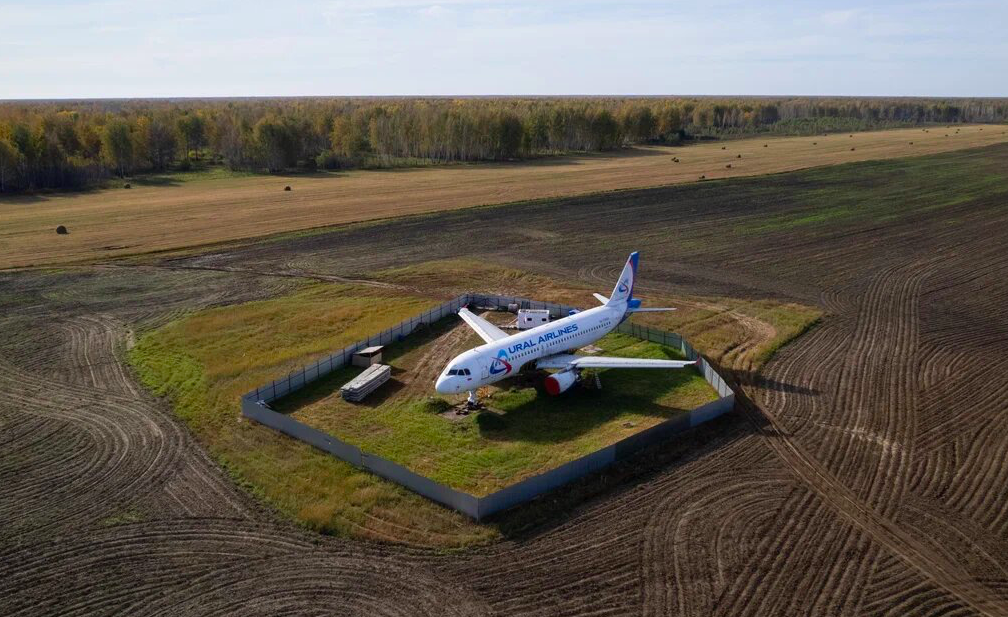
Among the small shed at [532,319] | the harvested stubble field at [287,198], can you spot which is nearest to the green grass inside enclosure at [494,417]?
the small shed at [532,319]

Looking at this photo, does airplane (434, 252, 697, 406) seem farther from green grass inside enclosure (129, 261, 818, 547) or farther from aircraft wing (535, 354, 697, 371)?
green grass inside enclosure (129, 261, 818, 547)

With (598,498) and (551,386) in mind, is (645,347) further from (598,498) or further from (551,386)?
(598,498)

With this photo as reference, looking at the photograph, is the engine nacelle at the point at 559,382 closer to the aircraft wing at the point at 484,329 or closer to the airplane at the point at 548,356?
the airplane at the point at 548,356

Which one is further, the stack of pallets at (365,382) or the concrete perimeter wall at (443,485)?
the stack of pallets at (365,382)

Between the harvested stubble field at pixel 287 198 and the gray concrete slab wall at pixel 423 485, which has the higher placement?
the harvested stubble field at pixel 287 198

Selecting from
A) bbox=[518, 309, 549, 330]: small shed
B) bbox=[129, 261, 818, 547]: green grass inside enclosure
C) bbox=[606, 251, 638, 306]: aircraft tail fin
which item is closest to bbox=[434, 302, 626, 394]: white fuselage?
bbox=[606, 251, 638, 306]: aircraft tail fin

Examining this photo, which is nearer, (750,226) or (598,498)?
(598,498)

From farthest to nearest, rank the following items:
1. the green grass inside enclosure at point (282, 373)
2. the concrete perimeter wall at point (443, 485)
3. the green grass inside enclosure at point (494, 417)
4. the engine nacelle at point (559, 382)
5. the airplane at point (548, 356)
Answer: the engine nacelle at point (559, 382) → the airplane at point (548, 356) → the green grass inside enclosure at point (494, 417) → the concrete perimeter wall at point (443, 485) → the green grass inside enclosure at point (282, 373)

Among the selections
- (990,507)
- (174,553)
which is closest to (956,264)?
(990,507)
